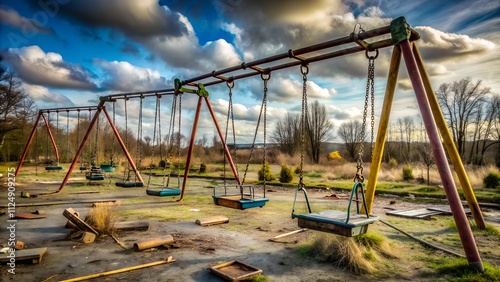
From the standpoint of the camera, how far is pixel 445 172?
14.4ft

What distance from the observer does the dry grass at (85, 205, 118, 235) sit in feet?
21.0

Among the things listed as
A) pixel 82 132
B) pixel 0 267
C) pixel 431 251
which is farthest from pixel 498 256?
pixel 82 132

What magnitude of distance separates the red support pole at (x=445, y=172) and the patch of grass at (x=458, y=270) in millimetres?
119

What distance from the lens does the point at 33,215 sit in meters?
8.34

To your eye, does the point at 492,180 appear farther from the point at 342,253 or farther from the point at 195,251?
the point at 195,251

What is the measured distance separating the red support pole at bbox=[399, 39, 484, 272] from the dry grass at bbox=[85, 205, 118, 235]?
20.7ft

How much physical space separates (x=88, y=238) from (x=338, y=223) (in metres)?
4.81

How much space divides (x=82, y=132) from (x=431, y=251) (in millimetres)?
40390

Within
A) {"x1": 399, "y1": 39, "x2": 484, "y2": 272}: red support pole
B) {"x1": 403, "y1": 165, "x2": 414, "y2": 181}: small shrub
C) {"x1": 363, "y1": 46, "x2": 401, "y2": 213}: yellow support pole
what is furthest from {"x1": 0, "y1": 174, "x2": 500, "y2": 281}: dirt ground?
{"x1": 403, "y1": 165, "x2": 414, "y2": 181}: small shrub

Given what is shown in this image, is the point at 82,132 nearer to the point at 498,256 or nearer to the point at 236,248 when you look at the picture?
the point at 236,248

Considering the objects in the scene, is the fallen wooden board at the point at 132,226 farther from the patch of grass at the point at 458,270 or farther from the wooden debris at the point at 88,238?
the patch of grass at the point at 458,270

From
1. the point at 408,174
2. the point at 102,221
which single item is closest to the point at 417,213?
the point at 102,221

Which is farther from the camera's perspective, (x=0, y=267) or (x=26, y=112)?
(x=26, y=112)

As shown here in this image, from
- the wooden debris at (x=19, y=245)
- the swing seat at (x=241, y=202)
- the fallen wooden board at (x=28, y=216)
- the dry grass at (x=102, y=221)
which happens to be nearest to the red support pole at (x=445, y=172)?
the swing seat at (x=241, y=202)
